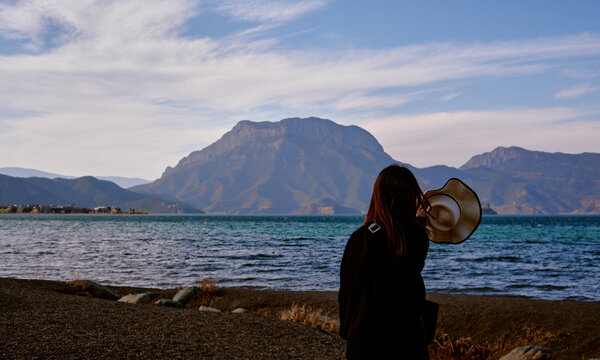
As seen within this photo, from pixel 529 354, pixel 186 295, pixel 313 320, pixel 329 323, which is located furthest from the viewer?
pixel 186 295

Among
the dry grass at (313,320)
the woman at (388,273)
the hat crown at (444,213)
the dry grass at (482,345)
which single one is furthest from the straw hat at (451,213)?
the dry grass at (313,320)

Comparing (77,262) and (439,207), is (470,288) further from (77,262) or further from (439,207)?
(77,262)

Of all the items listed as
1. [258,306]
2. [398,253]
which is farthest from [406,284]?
[258,306]

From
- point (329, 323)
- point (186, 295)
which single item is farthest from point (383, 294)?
point (186, 295)

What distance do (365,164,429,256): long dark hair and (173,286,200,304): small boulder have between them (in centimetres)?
1191

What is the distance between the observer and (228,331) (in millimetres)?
8844

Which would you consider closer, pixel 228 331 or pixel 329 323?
pixel 228 331

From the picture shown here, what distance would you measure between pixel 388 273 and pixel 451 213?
2.34ft

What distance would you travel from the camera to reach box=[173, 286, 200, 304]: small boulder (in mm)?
14386

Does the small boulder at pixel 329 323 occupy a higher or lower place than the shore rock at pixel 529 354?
lower

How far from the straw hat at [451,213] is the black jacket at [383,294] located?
10.4 inches

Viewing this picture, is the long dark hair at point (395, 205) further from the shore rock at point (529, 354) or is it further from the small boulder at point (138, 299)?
the small boulder at point (138, 299)

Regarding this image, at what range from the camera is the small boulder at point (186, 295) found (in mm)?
14386

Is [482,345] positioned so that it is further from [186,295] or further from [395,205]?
[186,295]
